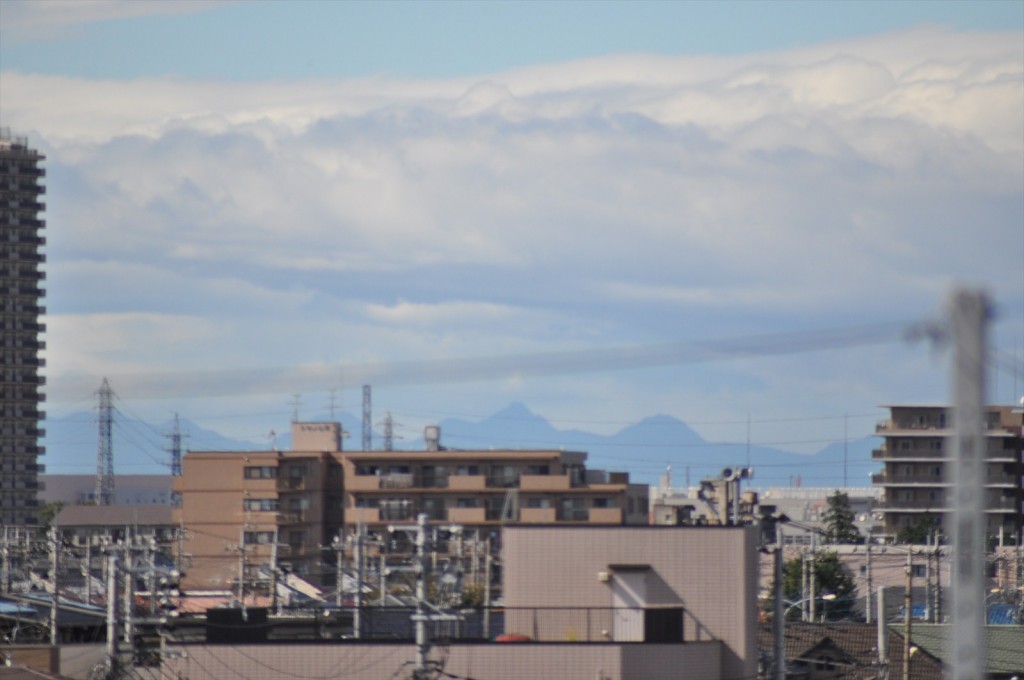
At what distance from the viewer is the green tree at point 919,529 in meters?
105

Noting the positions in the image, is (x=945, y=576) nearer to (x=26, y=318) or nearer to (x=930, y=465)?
(x=930, y=465)

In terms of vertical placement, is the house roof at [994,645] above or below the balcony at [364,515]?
below

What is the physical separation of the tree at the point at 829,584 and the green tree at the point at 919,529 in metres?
26.6

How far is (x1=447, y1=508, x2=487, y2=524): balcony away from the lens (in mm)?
81625

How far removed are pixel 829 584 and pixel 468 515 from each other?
20.0 meters

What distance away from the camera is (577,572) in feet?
98.2

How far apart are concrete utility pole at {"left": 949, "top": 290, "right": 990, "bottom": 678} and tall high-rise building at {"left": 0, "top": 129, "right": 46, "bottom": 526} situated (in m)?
124

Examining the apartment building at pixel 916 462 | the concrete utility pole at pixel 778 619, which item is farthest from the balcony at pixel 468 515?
the concrete utility pole at pixel 778 619

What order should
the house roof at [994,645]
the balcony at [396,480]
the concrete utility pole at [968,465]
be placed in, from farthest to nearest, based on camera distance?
1. the balcony at [396,480]
2. the house roof at [994,645]
3. the concrete utility pole at [968,465]

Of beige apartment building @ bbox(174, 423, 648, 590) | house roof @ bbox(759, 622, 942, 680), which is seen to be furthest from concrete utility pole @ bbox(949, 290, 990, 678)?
beige apartment building @ bbox(174, 423, 648, 590)

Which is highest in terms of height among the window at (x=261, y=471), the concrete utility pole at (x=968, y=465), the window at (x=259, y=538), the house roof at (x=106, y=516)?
the concrete utility pole at (x=968, y=465)

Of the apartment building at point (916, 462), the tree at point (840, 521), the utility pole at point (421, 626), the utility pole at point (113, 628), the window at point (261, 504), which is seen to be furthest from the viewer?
the apartment building at point (916, 462)

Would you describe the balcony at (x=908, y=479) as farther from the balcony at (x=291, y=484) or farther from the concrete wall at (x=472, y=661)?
the concrete wall at (x=472, y=661)

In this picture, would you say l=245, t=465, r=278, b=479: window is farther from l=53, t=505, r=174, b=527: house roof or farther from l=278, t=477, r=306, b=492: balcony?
l=53, t=505, r=174, b=527: house roof
